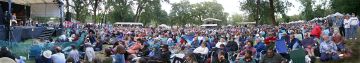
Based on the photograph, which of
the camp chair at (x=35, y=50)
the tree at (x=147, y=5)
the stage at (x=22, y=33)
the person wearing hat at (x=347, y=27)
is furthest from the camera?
the tree at (x=147, y=5)

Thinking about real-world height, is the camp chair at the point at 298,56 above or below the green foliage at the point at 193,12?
above

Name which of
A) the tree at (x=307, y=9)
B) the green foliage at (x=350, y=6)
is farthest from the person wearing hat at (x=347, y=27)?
the tree at (x=307, y=9)

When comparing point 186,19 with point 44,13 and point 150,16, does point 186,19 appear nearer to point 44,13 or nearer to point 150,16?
point 150,16

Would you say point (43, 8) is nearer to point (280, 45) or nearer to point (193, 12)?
point (280, 45)

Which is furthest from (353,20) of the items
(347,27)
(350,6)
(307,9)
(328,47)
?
(307,9)

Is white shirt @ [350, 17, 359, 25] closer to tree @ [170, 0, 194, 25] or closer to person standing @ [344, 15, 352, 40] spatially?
person standing @ [344, 15, 352, 40]

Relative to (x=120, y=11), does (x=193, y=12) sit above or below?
below

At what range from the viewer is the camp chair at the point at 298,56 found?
12.1 m

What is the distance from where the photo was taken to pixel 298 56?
12102 mm

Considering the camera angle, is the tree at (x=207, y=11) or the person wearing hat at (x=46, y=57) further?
the tree at (x=207, y=11)

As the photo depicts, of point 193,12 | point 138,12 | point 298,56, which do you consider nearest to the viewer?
point 298,56

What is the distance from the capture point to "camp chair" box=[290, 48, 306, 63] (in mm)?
12055

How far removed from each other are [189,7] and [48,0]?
85.9 metres

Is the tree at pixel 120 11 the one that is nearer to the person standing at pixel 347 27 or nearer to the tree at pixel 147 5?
the tree at pixel 147 5
